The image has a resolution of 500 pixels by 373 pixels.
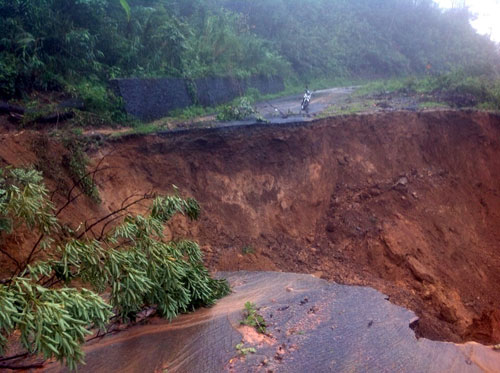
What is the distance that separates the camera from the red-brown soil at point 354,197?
29.6 feet

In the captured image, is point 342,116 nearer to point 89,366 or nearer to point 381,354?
point 381,354

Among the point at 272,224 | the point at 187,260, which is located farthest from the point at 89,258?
the point at 272,224

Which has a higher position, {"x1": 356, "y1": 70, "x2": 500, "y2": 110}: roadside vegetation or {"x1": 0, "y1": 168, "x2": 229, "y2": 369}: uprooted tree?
{"x1": 356, "y1": 70, "x2": 500, "y2": 110}: roadside vegetation

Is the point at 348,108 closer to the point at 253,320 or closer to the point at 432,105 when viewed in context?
the point at 432,105

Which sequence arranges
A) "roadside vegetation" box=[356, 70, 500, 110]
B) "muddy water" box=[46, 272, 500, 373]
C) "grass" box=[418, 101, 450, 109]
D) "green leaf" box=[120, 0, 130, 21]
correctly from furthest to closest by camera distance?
1. "roadside vegetation" box=[356, 70, 500, 110]
2. "grass" box=[418, 101, 450, 109]
3. "green leaf" box=[120, 0, 130, 21]
4. "muddy water" box=[46, 272, 500, 373]

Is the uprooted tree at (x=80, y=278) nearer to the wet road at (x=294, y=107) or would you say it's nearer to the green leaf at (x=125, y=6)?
the wet road at (x=294, y=107)

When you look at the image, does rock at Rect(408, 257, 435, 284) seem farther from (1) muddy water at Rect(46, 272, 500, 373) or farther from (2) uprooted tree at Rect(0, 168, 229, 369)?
(2) uprooted tree at Rect(0, 168, 229, 369)

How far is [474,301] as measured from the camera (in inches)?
367

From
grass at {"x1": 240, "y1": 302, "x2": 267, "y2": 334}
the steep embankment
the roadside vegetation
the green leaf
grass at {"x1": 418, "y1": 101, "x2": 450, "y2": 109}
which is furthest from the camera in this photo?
the roadside vegetation

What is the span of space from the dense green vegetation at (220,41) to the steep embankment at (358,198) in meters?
2.51

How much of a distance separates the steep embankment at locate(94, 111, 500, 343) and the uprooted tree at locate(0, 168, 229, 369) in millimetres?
3045

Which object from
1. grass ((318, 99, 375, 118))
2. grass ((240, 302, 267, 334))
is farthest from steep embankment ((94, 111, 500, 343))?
grass ((240, 302, 267, 334))

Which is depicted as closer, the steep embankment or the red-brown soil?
the red-brown soil

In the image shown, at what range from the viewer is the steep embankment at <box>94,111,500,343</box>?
916 centimetres
